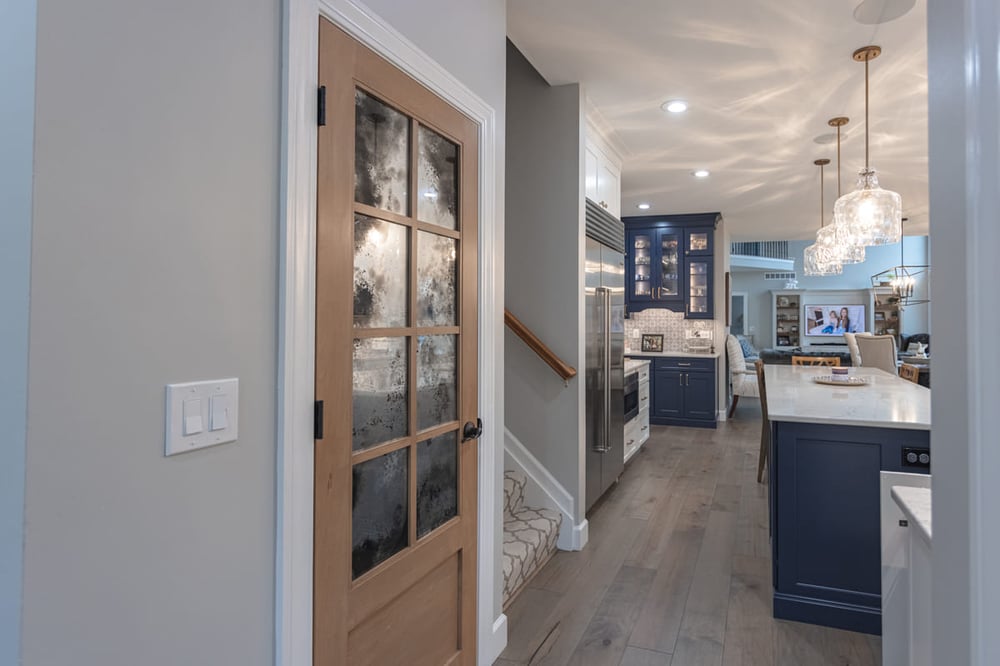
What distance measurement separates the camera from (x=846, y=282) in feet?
57.5

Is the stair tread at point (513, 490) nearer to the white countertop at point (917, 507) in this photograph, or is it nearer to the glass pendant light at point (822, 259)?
the white countertop at point (917, 507)

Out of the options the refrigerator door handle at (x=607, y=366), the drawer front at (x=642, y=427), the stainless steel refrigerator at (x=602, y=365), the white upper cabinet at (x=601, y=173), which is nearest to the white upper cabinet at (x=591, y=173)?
the white upper cabinet at (x=601, y=173)

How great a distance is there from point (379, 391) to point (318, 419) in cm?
30

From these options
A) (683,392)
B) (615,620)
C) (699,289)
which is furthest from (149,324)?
(699,289)

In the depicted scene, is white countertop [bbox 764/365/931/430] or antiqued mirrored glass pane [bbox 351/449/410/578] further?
white countertop [bbox 764/365/931/430]

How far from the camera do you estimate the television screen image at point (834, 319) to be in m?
17.5

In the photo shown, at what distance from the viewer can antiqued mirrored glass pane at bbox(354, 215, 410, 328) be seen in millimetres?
1536

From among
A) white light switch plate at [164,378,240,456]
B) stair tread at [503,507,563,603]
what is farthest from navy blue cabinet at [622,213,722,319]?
white light switch plate at [164,378,240,456]

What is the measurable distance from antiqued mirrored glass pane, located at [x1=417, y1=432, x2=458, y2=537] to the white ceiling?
203 centimetres

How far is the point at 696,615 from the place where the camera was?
8.82 ft

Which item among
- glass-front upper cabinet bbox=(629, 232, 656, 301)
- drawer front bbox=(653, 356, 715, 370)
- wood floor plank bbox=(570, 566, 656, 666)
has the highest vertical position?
glass-front upper cabinet bbox=(629, 232, 656, 301)

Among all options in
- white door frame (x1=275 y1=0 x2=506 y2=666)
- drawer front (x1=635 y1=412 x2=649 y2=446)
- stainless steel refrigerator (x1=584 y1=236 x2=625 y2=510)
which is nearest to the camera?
white door frame (x1=275 y1=0 x2=506 y2=666)

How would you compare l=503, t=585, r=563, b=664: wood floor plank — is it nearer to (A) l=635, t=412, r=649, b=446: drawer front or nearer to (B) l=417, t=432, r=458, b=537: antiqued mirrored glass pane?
(B) l=417, t=432, r=458, b=537: antiqued mirrored glass pane

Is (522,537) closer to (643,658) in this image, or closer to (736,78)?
(643,658)
